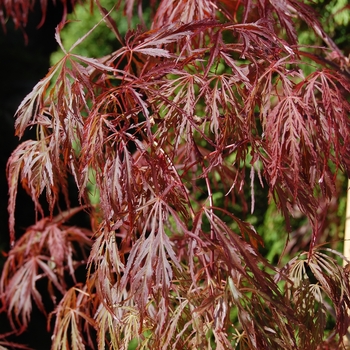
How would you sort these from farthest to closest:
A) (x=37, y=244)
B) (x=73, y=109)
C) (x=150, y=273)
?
(x=37, y=244) < (x=73, y=109) < (x=150, y=273)

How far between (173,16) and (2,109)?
2219 mm

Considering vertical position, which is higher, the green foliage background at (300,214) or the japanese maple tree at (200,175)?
the japanese maple tree at (200,175)

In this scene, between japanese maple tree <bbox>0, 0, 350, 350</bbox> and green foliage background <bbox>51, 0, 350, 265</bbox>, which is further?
green foliage background <bbox>51, 0, 350, 265</bbox>

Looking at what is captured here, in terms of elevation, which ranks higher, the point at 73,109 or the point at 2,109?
the point at 73,109

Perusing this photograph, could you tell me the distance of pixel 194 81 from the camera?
934 millimetres

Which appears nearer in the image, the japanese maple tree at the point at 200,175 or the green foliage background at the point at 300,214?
the japanese maple tree at the point at 200,175

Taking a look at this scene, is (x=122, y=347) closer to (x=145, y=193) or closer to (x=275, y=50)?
(x=145, y=193)

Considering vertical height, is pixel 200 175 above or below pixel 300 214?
above

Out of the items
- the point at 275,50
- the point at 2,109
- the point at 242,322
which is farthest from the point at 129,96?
the point at 2,109

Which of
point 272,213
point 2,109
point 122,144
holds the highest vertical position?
point 122,144

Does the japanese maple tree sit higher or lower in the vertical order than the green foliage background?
higher

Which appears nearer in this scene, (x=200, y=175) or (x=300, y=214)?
(x=200, y=175)

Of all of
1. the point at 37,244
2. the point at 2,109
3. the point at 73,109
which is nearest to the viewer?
the point at 73,109

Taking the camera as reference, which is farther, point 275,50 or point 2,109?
point 2,109
